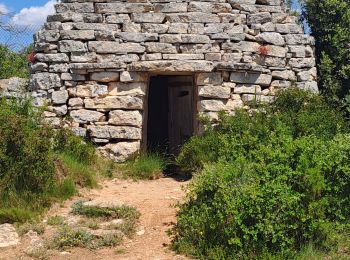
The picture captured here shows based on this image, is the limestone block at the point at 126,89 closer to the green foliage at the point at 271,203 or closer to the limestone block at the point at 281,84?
the limestone block at the point at 281,84

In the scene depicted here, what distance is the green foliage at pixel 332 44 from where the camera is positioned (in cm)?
938

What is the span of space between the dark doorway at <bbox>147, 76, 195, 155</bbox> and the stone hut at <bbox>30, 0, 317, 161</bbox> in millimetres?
1222

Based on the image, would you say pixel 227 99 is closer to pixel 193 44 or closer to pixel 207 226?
pixel 193 44

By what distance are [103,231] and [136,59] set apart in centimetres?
374

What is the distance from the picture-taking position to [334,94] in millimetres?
9320

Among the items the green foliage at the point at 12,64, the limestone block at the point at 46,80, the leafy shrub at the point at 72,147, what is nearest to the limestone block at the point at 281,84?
the leafy shrub at the point at 72,147

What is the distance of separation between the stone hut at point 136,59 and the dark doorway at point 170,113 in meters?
1.22

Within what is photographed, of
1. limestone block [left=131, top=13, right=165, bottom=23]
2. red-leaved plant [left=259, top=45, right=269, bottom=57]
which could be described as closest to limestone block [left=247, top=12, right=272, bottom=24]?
red-leaved plant [left=259, top=45, right=269, bottom=57]

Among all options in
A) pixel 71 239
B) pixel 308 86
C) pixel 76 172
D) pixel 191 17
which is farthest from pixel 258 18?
pixel 71 239

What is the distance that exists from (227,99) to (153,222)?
3298mm

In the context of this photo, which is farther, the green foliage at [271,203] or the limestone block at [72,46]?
the limestone block at [72,46]

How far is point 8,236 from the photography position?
203 inches

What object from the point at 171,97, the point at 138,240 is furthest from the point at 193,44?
the point at 138,240

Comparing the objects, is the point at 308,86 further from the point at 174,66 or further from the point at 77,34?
the point at 77,34
